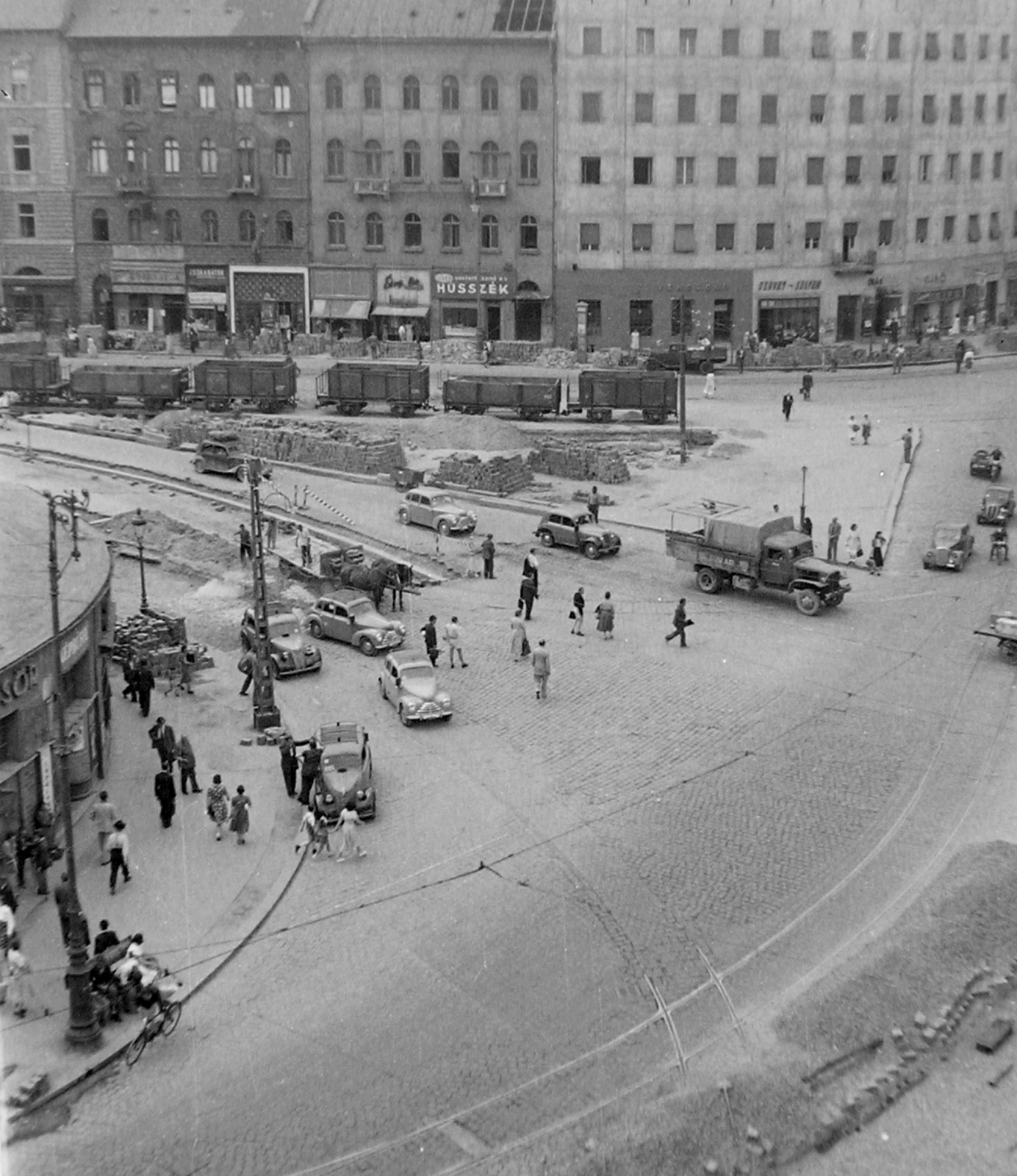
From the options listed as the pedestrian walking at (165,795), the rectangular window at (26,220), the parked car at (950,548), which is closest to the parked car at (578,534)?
the parked car at (950,548)

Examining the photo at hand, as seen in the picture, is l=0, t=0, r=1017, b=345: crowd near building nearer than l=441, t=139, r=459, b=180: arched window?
Yes

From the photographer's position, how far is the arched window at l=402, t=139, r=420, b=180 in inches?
3541

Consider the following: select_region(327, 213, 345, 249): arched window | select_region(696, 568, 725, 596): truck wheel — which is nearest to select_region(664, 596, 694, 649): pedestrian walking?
select_region(696, 568, 725, 596): truck wheel

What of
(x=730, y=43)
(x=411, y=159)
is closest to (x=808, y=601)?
(x=730, y=43)

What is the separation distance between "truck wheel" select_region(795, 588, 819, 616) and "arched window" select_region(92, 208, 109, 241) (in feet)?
202

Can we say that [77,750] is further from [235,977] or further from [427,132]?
[427,132]

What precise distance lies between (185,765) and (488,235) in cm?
6451

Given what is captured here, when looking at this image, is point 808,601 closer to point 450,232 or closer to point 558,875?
point 558,875

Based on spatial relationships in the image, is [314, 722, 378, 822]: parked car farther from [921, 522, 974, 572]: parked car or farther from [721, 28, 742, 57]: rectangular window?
[721, 28, 742, 57]: rectangular window

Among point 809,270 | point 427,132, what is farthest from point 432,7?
point 809,270

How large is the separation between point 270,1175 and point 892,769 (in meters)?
17.2

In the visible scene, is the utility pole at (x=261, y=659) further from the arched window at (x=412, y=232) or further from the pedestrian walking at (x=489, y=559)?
the arched window at (x=412, y=232)

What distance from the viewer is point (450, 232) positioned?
3578 inches

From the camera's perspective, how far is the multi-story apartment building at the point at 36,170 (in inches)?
3494
